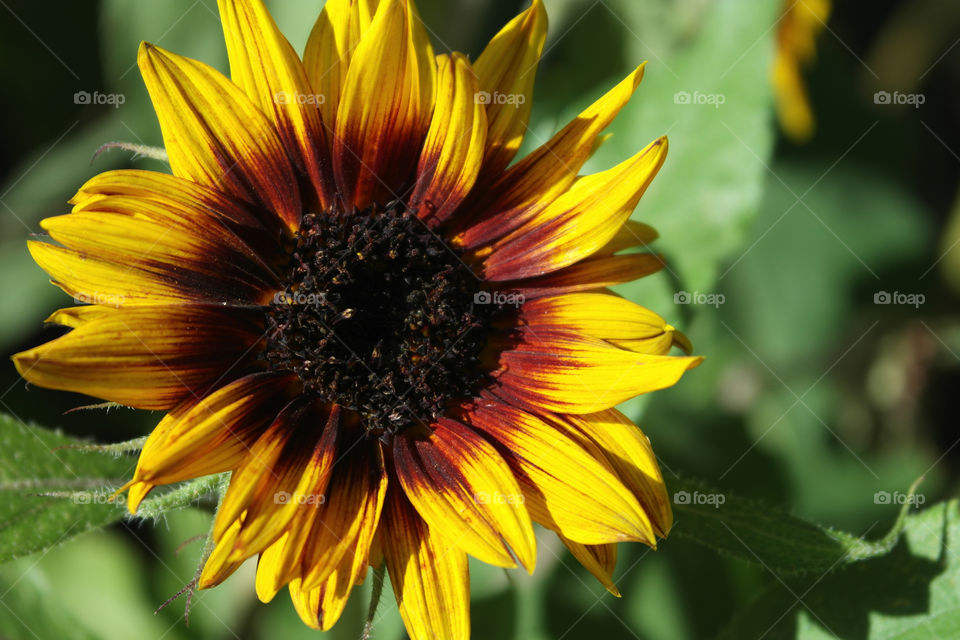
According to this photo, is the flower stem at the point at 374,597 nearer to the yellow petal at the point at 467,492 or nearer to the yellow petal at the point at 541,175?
the yellow petal at the point at 467,492

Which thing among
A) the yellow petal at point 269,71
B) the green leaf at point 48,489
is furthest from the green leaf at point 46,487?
the yellow petal at point 269,71

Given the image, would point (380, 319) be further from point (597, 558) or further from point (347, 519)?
point (597, 558)

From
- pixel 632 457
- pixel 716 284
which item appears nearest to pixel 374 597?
pixel 632 457

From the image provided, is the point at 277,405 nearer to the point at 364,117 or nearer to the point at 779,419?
the point at 364,117

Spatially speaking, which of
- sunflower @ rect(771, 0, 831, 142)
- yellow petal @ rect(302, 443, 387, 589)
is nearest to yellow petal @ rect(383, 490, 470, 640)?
yellow petal @ rect(302, 443, 387, 589)

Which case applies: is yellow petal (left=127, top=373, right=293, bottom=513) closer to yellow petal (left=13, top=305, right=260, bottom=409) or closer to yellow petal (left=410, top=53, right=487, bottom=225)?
yellow petal (left=13, top=305, right=260, bottom=409)
